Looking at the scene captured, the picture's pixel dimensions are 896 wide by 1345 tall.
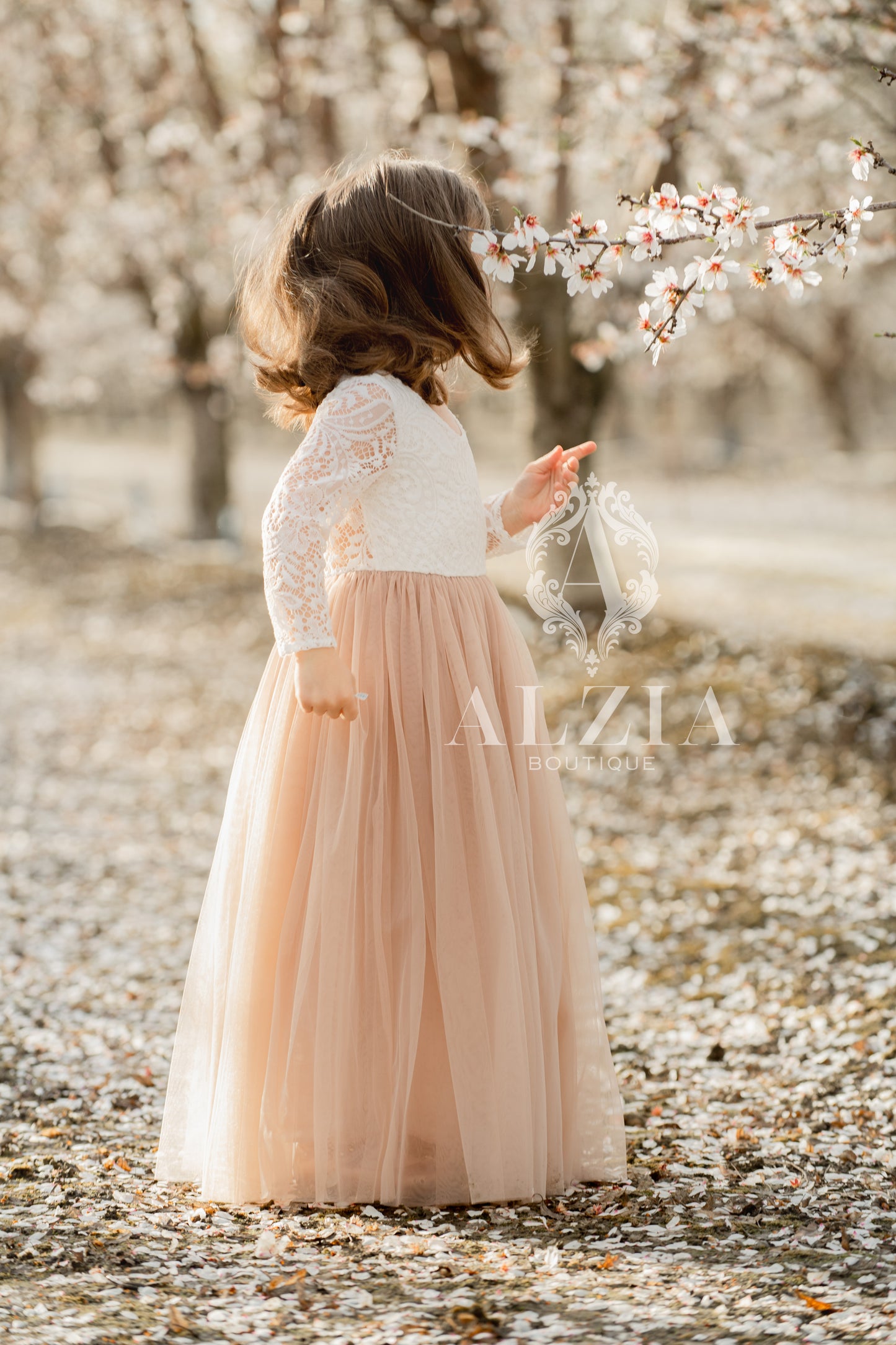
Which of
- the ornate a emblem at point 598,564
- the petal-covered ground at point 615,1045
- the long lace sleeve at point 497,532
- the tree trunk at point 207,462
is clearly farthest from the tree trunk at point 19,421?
the long lace sleeve at point 497,532

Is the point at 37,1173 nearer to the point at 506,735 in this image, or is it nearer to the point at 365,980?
the point at 365,980

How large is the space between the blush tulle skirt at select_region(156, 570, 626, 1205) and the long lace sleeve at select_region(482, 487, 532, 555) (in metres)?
0.31

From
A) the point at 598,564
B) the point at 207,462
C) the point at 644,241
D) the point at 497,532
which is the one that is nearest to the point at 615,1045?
the point at 497,532

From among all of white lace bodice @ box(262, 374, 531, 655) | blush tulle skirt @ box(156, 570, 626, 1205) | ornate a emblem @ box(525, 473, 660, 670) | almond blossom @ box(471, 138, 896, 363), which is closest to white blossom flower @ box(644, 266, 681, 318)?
almond blossom @ box(471, 138, 896, 363)

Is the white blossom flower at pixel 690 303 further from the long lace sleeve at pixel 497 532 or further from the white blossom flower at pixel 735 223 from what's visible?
the long lace sleeve at pixel 497 532

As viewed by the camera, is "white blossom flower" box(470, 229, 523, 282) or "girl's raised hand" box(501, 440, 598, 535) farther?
"girl's raised hand" box(501, 440, 598, 535)

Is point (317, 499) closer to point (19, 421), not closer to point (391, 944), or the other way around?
point (391, 944)

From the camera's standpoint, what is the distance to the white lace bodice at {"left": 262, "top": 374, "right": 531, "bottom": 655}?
246 centimetres

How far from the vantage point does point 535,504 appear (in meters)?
2.94

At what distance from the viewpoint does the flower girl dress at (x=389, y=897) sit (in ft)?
8.41

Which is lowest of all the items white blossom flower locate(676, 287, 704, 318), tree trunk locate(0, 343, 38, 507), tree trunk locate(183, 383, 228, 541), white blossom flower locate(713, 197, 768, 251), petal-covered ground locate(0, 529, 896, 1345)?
petal-covered ground locate(0, 529, 896, 1345)

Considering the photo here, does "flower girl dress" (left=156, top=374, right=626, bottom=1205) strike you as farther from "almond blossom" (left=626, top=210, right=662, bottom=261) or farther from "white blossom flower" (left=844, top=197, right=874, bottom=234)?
"white blossom flower" (left=844, top=197, right=874, bottom=234)

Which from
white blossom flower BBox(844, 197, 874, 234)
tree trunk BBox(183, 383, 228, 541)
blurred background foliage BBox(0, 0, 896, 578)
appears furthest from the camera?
tree trunk BBox(183, 383, 228, 541)

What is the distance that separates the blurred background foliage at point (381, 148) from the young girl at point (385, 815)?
0.51m
